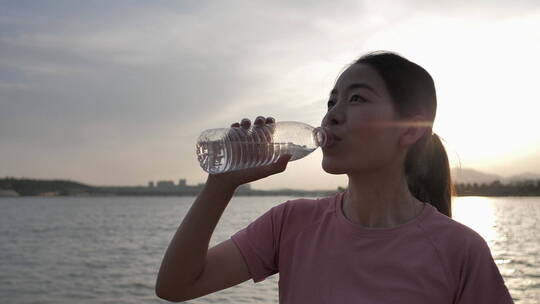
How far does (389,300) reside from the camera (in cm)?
178

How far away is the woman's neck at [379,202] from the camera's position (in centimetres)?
207

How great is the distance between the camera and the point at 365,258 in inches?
74.4

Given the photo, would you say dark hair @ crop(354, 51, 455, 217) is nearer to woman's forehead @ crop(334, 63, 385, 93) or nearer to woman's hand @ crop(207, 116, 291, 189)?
woman's forehead @ crop(334, 63, 385, 93)

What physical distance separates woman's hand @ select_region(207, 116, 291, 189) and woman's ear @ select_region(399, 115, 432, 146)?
467mm

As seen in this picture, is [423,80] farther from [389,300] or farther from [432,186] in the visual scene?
[389,300]

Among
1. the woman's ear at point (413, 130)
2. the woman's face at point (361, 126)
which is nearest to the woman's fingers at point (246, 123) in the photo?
the woman's face at point (361, 126)

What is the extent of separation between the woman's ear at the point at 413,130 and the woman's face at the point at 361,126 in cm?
4

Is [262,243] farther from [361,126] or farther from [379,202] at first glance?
[361,126]

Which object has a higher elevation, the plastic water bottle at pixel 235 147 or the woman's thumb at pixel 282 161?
the plastic water bottle at pixel 235 147

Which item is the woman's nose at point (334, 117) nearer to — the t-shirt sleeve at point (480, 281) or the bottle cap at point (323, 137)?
the bottle cap at point (323, 137)

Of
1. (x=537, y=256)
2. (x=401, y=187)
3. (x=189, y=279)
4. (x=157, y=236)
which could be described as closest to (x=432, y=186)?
(x=401, y=187)

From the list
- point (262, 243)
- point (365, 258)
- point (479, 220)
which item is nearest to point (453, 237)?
point (365, 258)

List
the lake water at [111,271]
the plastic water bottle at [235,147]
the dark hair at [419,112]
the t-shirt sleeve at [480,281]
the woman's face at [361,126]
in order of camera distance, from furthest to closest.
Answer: the lake water at [111,271] < the plastic water bottle at [235,147] < the dark hair at [419,112] < the woman's face at [361,126] < the t-shirt sleeve at [480,281]

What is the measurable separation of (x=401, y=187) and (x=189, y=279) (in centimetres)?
89
